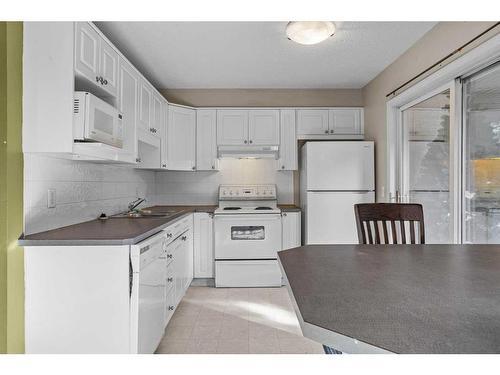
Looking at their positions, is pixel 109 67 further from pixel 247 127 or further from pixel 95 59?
pixel 247 127

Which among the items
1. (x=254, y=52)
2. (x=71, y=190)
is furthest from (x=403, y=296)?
(x=254, y=52)

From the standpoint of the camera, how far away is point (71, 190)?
228 centimetres

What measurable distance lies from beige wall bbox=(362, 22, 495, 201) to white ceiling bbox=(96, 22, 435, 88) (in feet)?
0.27

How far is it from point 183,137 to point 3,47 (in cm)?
228

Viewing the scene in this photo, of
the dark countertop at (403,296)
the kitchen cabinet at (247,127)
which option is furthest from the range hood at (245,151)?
the dark countertop at (403,296)

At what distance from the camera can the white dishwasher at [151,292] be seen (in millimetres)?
1796

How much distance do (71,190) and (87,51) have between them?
980 millimetres

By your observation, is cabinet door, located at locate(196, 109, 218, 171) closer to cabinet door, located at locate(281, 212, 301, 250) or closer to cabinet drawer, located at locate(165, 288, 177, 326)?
cabinet door, located at locate(281, 212, 301, 250)

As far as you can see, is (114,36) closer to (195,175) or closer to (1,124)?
(1,124)

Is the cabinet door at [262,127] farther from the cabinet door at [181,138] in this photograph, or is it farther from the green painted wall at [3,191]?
the green painted wall at [3,191]

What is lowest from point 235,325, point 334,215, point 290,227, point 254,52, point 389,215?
point 235,325

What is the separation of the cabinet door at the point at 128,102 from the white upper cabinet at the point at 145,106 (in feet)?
0.45

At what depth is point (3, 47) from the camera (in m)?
1.64
